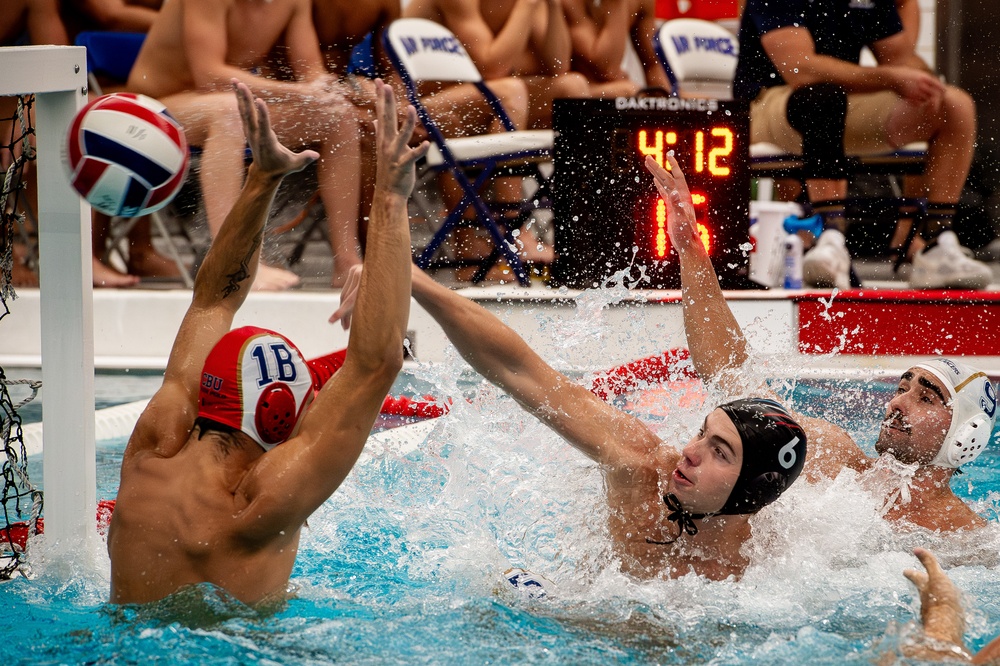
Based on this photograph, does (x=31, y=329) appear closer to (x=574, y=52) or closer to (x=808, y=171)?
(x=574, y=52)

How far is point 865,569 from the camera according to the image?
2789 millimetres

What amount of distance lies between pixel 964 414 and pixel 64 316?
2261 mm

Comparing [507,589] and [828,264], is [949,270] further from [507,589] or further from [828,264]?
[507,589]

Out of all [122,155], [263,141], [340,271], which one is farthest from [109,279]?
[263,141]

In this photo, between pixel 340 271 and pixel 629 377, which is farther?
pixel 340 271

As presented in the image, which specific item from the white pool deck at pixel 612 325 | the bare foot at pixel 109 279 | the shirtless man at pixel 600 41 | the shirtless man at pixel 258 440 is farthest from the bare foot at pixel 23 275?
the shirtless man at pixel 258 440

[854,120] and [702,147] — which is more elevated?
[854,120]

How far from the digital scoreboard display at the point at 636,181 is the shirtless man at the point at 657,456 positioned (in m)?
2.43

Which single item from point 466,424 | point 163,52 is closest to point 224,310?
point 466,424

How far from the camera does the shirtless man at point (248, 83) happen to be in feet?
16.0

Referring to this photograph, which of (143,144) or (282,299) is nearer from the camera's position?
(143,144)

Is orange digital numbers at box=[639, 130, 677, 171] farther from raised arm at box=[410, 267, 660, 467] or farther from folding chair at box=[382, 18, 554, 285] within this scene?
raised arm at box=[410, 267, 660, 467]

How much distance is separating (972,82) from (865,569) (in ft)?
22.9

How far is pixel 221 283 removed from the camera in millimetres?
2453
